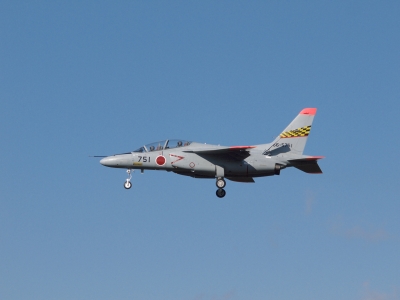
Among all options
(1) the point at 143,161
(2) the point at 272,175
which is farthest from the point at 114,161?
(2) the point at 272,175

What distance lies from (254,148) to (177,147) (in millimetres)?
5585

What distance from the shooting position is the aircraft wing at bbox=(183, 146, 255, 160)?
180 ft

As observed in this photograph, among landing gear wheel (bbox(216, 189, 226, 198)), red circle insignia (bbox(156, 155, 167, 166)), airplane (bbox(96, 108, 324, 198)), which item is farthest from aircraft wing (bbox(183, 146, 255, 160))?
landing gear wheel (bbox(216, 189, 226, 198))

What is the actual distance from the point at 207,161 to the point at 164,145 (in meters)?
3.28

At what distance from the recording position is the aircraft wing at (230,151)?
54.9m

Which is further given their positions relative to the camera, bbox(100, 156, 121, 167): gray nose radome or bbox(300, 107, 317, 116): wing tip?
bbox(300, 107, 317, 116): wing tip

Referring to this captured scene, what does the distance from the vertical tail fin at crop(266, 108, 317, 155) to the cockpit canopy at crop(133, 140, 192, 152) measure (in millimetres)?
6214

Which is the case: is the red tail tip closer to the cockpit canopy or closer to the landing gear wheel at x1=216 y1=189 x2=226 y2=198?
the landing gear wheel at x1=216 y1=189 x2=226 y2=198

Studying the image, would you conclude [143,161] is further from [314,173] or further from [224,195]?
[314,173]

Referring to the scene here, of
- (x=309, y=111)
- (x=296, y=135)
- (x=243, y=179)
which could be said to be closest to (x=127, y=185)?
(x=243, y=179)

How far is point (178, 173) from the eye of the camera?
57.8 meters

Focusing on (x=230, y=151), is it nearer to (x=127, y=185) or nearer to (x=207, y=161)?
(x=207, y=161)

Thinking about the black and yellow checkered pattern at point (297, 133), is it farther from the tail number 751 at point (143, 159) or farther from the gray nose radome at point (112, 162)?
the gray nose radome at point (112, 162)

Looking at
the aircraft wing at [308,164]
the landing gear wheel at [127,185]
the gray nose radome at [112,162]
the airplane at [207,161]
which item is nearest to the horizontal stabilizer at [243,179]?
the airplane at [207,161]
